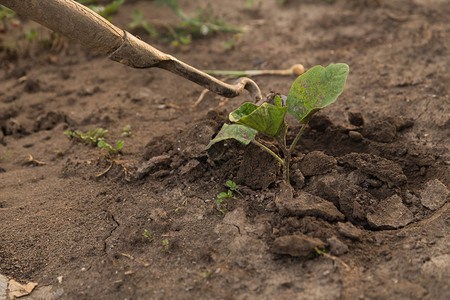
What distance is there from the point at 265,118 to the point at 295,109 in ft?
1.06

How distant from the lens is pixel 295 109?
2270 mm

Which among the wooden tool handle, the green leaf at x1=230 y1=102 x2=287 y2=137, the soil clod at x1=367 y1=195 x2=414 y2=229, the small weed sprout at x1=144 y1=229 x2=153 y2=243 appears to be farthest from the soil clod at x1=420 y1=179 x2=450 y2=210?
the wooden tool handle

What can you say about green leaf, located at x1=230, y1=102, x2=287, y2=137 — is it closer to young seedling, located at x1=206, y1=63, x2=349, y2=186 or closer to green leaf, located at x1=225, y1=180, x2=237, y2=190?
young seedling, located at x1=206, y1=63, x2=349, y2=186

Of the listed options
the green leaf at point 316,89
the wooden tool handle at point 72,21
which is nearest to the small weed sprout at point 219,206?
the green leaf at point 316,89

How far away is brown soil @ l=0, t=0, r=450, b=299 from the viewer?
1.89 m

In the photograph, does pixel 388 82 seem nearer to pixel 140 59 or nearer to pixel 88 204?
pixel 140 59

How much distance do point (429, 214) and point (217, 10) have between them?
11.1 feet

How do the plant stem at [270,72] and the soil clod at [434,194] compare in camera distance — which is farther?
the plant stem at [270,72]

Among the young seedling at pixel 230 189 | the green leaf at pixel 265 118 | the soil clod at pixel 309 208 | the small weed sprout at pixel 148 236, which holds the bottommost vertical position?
the small weed sprout at pixel 148 236

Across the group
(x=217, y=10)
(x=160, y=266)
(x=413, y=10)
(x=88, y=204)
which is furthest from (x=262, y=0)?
(x=160, y=266)

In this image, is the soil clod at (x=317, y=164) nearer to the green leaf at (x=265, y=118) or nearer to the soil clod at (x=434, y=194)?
the green leaf at (x=265, y=118)

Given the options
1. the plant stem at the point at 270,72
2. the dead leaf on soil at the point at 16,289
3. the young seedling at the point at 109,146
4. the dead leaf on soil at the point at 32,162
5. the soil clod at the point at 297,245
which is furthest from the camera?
the plant stem at the point at 270,72

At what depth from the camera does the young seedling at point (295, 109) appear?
206 cm

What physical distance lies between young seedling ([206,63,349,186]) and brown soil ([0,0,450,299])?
20 cm
